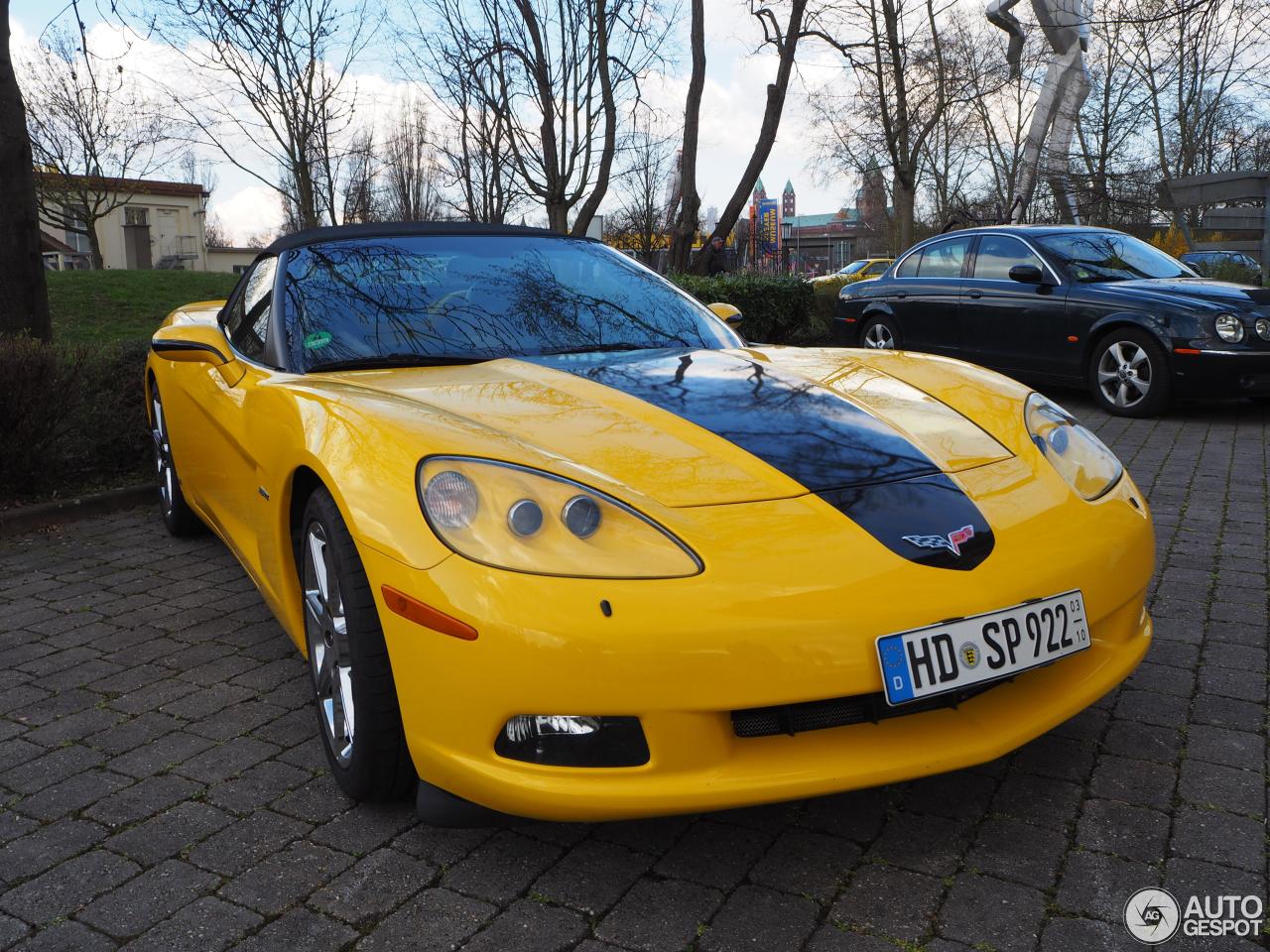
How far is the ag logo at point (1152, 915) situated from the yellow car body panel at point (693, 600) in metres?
0.35

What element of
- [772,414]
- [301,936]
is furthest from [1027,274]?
[301,936]

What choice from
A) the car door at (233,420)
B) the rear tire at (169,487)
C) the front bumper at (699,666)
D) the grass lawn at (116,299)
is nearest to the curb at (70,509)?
the rear tire at (169,487)

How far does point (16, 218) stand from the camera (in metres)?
7.13

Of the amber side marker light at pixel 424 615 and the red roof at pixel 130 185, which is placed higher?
the red roof at pixel 130 185

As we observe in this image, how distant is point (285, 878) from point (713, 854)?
2.93 feet

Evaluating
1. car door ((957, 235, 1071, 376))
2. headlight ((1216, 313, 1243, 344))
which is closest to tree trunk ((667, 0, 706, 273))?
car door ((957, 235, 1071, 376))

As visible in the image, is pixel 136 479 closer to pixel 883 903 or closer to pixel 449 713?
pixel 449 713

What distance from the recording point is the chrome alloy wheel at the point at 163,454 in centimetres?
482

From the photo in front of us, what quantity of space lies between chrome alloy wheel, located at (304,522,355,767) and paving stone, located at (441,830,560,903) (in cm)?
36

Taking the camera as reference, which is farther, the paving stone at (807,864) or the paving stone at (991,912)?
the paving stone at (807,864)

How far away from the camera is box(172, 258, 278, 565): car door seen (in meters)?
3.17

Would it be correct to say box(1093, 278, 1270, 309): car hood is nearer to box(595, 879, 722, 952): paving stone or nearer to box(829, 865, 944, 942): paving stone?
box(829, 865, 944, 942): paving stone

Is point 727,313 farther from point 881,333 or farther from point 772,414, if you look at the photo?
point 881,333

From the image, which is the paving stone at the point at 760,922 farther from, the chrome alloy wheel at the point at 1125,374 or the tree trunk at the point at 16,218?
the tree trunk at the point at 16,218
